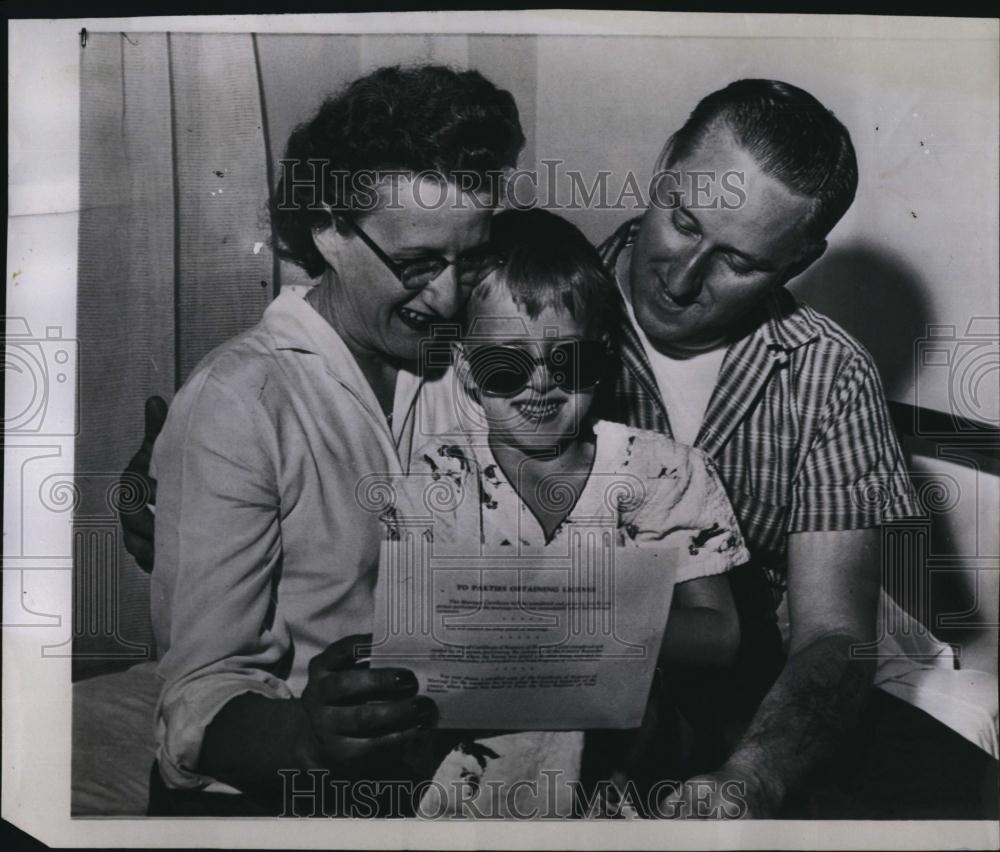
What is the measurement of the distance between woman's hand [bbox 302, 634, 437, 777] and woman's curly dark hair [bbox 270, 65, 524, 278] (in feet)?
2.24

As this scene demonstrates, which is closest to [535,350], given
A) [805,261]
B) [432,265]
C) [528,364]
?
[528,364]

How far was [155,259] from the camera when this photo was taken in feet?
5.90

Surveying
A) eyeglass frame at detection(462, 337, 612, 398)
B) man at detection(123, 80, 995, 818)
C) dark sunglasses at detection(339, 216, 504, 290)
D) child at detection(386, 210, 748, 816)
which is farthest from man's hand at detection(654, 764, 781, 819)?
dark sunglasses at detection(339, 216, 504, 290)

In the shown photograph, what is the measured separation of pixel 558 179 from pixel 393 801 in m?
1.13

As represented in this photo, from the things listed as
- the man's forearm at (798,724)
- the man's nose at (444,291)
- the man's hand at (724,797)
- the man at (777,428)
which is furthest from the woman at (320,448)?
the man's forearm at (798,724)

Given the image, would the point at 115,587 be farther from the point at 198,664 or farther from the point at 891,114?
the point at 891,114

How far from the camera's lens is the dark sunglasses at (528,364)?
5.72ft

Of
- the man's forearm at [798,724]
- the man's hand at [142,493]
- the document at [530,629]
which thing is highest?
the man's hand at [142,493]

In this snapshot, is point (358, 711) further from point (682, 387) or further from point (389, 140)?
point (389, 140)

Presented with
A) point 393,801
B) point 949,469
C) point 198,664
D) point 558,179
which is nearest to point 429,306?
point 558,179

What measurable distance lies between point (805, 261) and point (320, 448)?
918mm

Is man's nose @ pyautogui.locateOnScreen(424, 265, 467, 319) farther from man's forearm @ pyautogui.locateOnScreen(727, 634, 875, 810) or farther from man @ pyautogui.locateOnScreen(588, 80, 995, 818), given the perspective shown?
man's forearm @ pyautogui.locateOnScreen(727, 634, 875, 810)

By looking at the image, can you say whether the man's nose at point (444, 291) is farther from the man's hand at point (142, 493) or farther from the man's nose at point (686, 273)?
the man's hand at point (142, 493)

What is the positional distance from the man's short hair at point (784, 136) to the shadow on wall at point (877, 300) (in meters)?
0.08
